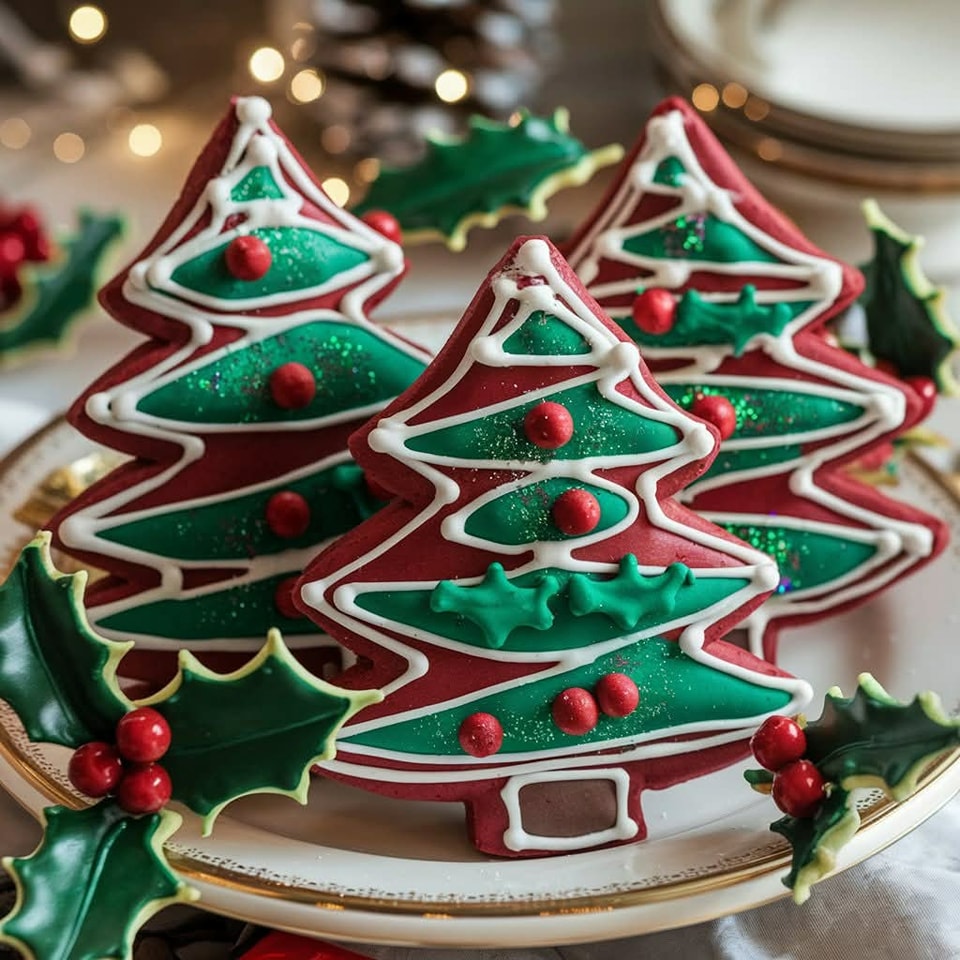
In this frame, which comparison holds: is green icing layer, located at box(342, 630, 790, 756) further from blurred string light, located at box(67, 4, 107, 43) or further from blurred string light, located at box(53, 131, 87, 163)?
blurred string light, located at box(67, 4, 107, 43)

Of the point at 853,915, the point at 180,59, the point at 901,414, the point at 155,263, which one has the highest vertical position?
the point at 180,59

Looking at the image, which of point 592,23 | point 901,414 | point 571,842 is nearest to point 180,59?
point 592,23

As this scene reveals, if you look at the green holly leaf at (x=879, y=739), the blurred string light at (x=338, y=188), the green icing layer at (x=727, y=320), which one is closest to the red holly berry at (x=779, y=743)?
the green holly leaf at (x=879, y=739)

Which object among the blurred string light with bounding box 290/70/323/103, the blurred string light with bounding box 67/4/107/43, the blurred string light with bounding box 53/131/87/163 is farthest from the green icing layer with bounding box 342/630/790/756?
the blurred string light with bounding box 67/4/107/43

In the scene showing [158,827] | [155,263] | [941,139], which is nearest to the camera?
[158,827]

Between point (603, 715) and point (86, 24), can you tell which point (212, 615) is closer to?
point (603, 715)

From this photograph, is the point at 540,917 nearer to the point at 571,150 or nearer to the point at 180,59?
the point at 571,150

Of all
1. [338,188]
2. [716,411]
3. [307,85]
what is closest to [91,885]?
[716,411]

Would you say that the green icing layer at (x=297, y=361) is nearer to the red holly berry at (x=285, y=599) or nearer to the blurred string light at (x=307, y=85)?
the red holly berry at (x=285, y=599)
